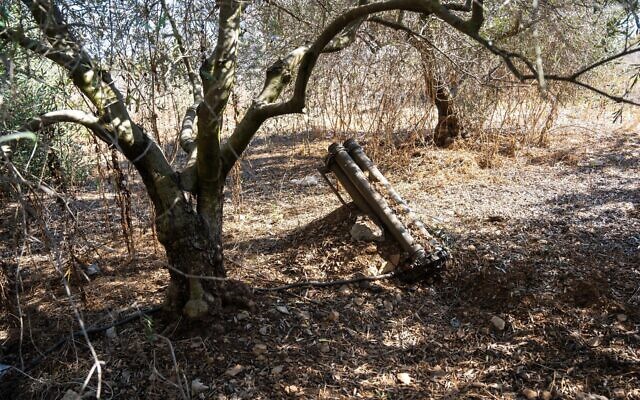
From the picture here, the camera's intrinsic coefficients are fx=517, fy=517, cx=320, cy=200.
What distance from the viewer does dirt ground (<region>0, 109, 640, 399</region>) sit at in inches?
107

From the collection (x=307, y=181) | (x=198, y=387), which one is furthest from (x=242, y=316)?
(x=307, y=181)

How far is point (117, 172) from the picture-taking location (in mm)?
3740

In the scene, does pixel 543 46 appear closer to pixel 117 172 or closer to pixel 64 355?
pixel 117 172

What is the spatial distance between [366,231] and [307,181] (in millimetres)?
2386

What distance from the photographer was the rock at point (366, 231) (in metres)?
3.91

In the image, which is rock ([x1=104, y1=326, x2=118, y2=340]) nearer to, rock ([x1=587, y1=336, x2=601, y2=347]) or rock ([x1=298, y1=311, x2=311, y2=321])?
rock ([x1=298, y1=311, x2=311, y2=321])

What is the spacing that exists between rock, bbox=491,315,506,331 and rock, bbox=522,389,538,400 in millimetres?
518

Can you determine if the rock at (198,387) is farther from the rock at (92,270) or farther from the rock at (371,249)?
the rock at (92,270)

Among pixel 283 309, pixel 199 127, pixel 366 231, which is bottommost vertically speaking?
pixel 283 309

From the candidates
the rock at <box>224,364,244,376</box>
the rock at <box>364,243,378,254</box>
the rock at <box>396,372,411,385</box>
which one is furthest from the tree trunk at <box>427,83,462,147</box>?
the rock at <box>224,364,244,376</box>

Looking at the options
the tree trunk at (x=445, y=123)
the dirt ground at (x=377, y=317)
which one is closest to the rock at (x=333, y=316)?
the dirt ground at (x=377, y=317)

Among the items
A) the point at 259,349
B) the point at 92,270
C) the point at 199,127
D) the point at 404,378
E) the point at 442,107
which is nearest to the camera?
the point at 199,127

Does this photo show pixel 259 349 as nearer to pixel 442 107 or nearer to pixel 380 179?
pixel 380 179

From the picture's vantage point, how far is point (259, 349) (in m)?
2.91
